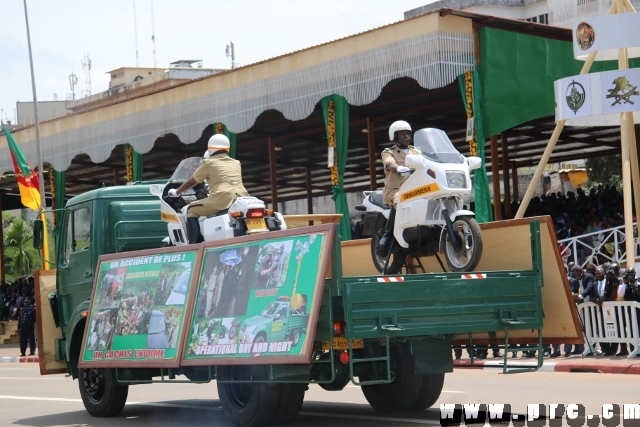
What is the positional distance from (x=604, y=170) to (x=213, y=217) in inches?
1786

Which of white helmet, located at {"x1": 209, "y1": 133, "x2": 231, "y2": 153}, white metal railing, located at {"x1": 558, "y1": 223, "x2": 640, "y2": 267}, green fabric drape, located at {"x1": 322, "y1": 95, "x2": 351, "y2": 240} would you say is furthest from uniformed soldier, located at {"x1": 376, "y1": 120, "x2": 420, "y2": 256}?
white metal railing, located at {"x1": 558, "y1": 223, "x2": 640, "y2": 267}

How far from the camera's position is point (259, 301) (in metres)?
9.73

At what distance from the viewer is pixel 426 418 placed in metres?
10.8

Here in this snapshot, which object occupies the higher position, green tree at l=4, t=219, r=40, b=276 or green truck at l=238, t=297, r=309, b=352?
green truck at l=238, t=297, r=309, b=352

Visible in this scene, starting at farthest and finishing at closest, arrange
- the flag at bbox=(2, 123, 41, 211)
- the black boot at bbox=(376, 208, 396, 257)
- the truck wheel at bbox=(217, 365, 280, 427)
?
the flag at bbox=(2, 123, 41, 211)
the black boot at bbox=(376, 208, 396, 257)
the truck wheel at bbox=(217, 365, 280, 427)

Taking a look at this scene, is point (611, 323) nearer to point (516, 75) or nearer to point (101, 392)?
point (516, 75)

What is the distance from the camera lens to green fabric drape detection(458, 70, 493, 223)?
883 inches

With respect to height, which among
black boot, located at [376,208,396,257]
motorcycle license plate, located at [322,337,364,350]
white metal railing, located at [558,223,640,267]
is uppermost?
black boot, located at [376,208,396,257]

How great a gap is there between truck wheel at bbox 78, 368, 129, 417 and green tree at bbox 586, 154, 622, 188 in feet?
144

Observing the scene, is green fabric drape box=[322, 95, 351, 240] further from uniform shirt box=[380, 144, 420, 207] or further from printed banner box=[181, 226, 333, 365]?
printed banner box=[181, 226, 333, 365]

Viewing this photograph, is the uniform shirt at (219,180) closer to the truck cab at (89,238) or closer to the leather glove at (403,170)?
the truck cab at (89,238)

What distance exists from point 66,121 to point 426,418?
86.8 feet

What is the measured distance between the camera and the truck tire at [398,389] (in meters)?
10.8

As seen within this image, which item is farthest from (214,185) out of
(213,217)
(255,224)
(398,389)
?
(398,389)
